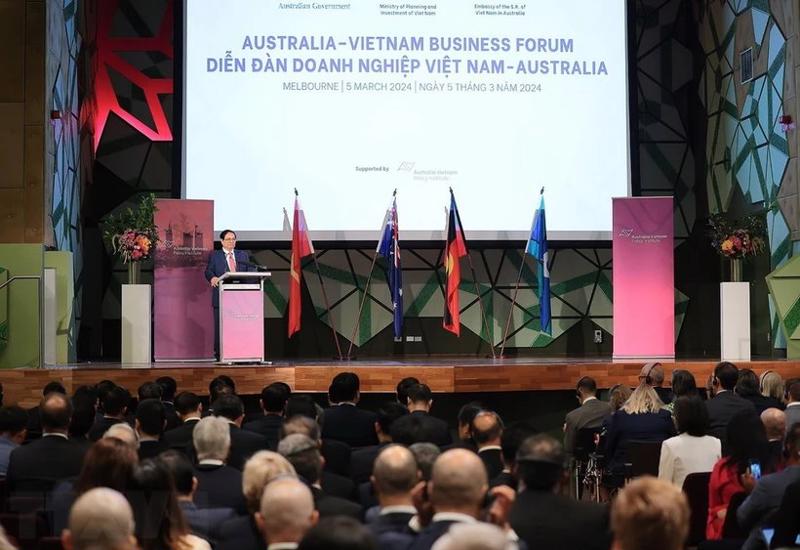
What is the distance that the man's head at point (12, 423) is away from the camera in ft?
Result: 20.7

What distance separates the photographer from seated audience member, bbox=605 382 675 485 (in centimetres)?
763

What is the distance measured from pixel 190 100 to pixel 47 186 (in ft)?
7.15

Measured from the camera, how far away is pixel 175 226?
1213 centimetres

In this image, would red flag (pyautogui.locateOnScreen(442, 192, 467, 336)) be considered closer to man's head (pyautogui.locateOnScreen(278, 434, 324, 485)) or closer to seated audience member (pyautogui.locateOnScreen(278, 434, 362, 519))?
seated audience member (pyautogui.locateOnScreen(278, 434, 362, 519))

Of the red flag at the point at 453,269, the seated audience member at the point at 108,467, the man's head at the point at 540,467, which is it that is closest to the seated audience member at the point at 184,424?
the seated audience member at the point at 108,467

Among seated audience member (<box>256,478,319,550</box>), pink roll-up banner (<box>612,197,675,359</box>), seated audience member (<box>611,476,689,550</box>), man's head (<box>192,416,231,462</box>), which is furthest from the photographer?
pink roll-up banner (<box>612,197,675,359</box>)

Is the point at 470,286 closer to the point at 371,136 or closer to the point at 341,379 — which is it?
the point at 371,136

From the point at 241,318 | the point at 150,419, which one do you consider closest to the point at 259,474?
the point at 150,419

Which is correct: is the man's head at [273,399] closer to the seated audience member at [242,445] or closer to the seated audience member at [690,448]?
the seated audience member at [242,445]

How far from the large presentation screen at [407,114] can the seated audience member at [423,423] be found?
6.27 m

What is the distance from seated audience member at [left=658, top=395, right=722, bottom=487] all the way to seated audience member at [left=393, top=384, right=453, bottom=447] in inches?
47.7

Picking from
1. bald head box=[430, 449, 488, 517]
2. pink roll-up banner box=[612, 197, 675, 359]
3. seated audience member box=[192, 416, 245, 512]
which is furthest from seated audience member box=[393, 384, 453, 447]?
pink roll-up banner box=[612, 197, 675, 359]

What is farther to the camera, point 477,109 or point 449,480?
point 477,109

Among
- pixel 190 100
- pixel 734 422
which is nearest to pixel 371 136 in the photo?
pixel 190 100
